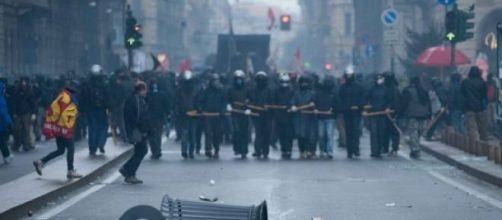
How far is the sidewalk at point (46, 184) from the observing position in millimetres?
A: 16953

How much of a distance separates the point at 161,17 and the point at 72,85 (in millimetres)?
89782

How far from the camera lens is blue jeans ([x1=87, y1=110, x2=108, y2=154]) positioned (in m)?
27.1

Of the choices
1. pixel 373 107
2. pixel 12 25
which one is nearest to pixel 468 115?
pixel 373 107

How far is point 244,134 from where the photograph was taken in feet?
94.3

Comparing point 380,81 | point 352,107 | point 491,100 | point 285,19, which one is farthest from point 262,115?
point 285,19

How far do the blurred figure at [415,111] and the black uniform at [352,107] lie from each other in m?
0.94

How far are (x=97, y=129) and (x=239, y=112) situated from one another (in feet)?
11.3

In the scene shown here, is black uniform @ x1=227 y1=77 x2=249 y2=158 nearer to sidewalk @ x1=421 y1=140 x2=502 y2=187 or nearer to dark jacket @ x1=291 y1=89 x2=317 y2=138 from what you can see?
dark jacket @ x1=291 y1=89 x2=317 y2=138

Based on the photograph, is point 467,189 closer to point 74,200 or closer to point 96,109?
point 74,200

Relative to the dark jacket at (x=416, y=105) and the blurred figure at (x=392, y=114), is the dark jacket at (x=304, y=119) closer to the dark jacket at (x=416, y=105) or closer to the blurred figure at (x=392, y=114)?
the blurred figure at (x=392, y=114)

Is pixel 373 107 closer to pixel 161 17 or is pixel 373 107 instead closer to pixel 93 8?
pixel 93 8

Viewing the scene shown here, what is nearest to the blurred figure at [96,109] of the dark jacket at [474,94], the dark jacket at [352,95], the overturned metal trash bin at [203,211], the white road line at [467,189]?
the dark jacket at [352,95]

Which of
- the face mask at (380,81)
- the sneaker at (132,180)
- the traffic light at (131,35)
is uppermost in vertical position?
the traffic light at (131,35)

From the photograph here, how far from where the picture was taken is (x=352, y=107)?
93.5 ft
